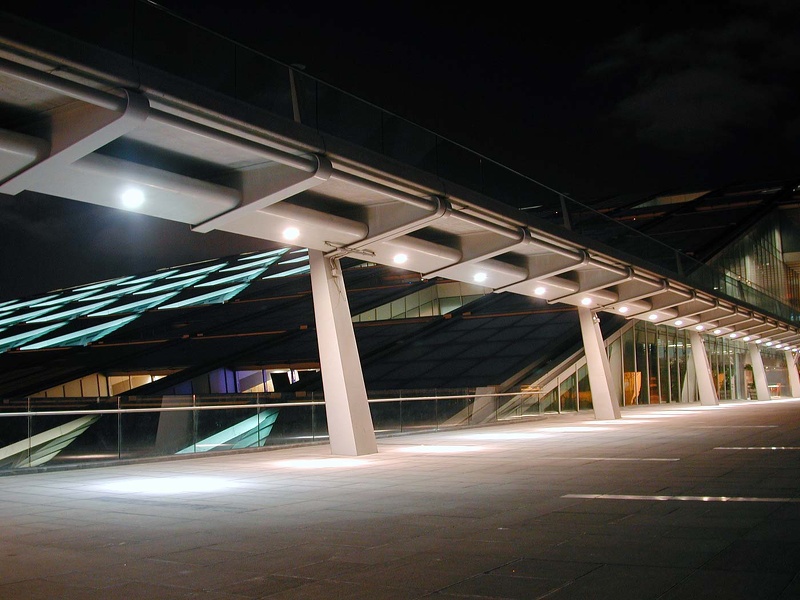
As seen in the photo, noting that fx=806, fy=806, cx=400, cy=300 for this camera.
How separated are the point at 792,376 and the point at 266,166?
62.4 meters

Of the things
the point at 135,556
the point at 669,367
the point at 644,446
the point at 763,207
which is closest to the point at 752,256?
the point at 763,207

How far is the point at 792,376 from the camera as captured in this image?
2532 inches

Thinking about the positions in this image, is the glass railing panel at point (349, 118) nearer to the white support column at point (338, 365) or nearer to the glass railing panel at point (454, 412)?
the white support column at point (338, 365)

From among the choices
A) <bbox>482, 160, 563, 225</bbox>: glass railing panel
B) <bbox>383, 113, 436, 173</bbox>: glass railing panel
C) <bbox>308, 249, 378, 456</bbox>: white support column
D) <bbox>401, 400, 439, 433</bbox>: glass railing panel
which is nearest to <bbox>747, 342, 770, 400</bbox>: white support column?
<bbox>401, 400, 439, 433</bbox>: glass railing panel

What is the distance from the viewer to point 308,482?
12148mm

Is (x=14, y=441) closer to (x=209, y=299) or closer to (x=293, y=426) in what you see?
(x=293, y=426)

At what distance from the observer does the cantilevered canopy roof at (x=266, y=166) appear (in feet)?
29.2

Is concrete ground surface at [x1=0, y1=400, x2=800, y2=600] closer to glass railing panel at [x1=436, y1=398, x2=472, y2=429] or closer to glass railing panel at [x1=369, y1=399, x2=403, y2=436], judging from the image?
glass railing panel at [x1=369, y1=399, x2=403, y2=436]

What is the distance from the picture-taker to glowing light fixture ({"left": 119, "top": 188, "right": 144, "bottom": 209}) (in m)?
11.4

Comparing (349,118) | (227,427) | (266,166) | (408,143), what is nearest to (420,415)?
(227,427)

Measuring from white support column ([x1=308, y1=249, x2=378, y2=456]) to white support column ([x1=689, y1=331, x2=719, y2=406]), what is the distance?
97.8 ft

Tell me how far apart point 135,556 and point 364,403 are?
36.1ft

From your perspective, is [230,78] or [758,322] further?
[758,322]

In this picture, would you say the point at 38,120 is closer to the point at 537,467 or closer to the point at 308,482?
the point at 308,482
